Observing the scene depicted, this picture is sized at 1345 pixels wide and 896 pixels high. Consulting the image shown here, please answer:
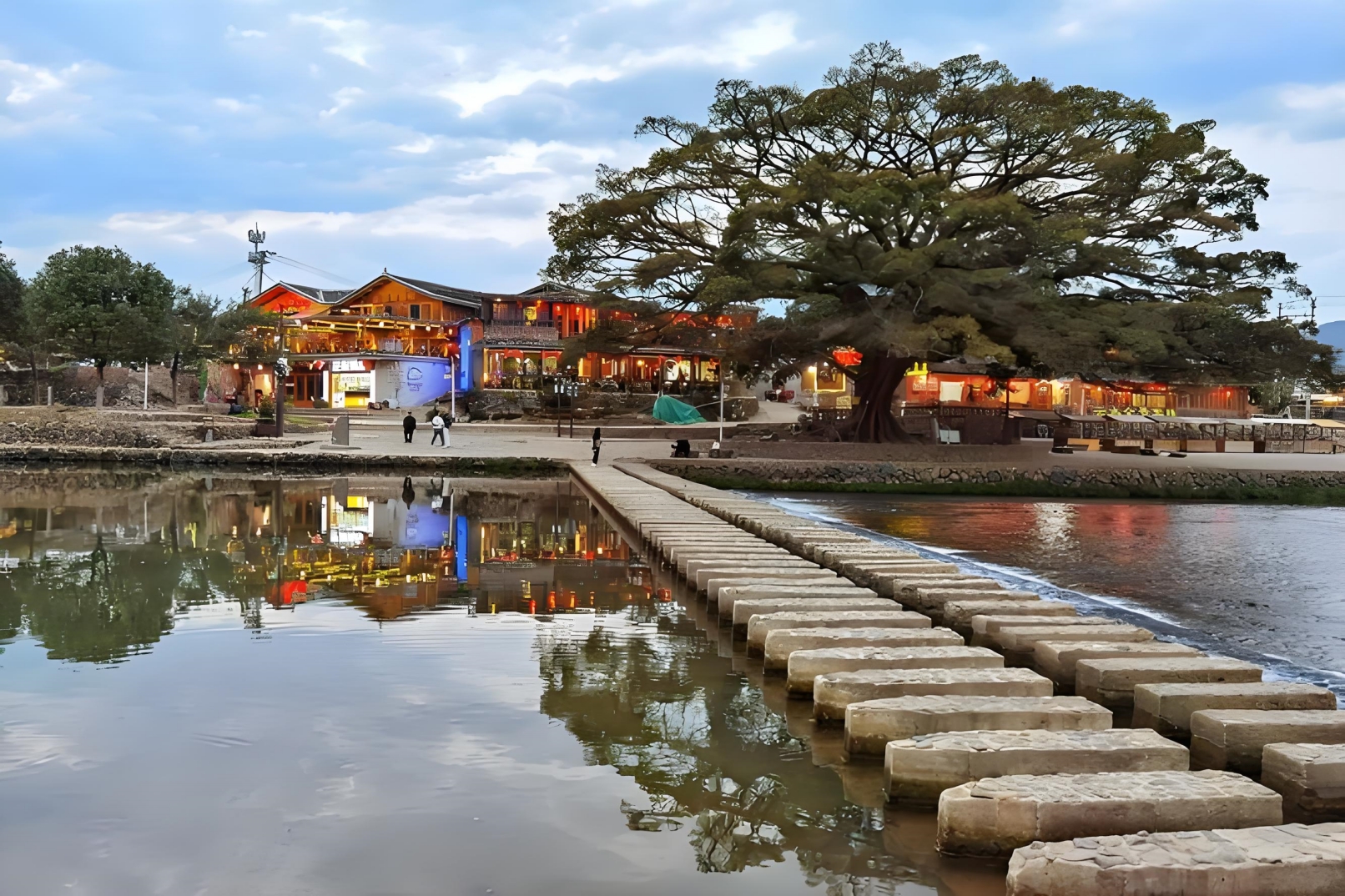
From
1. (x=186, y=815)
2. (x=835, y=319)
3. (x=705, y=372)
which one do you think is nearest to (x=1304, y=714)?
(x=186, y=815)

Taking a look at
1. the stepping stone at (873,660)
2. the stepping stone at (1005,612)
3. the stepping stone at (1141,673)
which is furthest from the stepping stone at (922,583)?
the stepping stone at (873,660)

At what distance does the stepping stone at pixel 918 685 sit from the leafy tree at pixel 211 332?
153 ft

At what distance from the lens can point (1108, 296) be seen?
30531 millimetres

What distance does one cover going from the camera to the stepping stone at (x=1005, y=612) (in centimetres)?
764

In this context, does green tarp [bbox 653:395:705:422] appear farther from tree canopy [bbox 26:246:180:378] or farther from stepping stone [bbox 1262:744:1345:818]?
stepping stone [bbox 1262:744:1345:818]

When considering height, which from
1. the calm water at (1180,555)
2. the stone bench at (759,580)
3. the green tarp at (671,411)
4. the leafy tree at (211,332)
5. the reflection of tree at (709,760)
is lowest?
the calm water at (1180,555)

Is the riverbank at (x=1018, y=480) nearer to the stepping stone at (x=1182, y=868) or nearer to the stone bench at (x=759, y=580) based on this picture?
the stone bench at (x=759, y=580)

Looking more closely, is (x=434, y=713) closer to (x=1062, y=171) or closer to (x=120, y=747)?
(x=120, y=747)

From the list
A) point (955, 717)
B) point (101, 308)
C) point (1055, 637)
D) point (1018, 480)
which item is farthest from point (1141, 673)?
point (101, 308)

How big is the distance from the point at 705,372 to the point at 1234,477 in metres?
35.2

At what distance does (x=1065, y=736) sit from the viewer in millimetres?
4750

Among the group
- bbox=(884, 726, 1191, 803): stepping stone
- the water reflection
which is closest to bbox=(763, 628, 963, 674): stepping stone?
bbox=(884, 726, 1191, 803): stepping stone

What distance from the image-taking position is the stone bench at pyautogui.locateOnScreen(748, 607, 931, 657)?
7121 millimetres

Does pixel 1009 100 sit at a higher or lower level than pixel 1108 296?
higher
